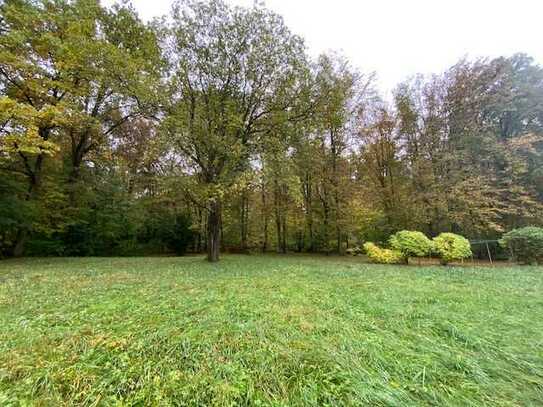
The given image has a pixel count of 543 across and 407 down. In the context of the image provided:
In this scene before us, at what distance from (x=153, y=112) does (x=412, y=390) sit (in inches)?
437

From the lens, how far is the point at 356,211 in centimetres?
1473

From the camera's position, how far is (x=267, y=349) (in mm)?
2584

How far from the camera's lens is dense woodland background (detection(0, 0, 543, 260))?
939cm

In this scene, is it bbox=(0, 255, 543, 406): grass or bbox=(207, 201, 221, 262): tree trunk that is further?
bbox=(207, 201, 221, 262): tree trunk

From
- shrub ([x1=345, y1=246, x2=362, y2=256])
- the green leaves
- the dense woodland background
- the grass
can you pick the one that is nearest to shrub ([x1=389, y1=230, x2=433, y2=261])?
the green leaves

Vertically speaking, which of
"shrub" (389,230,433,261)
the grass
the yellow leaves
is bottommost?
the grass

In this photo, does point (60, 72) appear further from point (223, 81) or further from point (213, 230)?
point (213, 230)

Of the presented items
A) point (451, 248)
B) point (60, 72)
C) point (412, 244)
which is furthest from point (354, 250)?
point (60, 72)

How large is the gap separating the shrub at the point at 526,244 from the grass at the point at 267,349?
7.58 m

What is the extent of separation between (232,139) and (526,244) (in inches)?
511

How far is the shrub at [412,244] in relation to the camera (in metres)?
10.9

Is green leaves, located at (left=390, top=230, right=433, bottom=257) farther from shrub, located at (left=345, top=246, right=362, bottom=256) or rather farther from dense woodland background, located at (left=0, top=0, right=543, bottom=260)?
dense woodland background, located at (left=0, top=0, right=543, bottom=260)

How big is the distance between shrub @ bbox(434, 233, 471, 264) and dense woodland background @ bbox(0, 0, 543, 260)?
3.56 metres

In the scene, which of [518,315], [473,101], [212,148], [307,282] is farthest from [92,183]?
[473,101]
